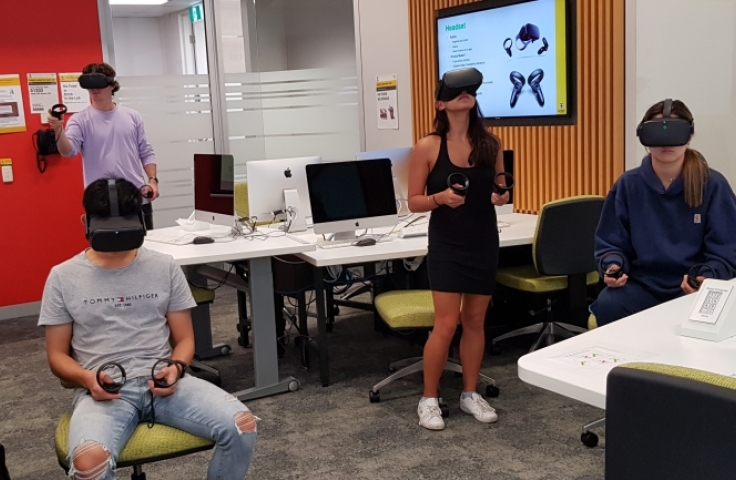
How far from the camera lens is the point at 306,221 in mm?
4832

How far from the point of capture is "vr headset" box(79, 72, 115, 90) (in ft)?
16.1

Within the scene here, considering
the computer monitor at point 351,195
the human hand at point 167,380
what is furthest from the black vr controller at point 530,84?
the human hand at point 167,380

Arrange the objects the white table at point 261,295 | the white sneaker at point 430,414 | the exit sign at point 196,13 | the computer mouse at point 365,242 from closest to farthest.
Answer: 1. the white sneaker at point 430,414
2. the white table at point 261,295
3. the computer mouse at point 365,242
4. the exit sign at point 196,13

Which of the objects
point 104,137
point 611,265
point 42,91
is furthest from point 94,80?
point 611,265

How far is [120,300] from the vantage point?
2557 mm

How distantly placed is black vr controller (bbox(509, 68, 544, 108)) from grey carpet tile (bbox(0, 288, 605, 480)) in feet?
5.26

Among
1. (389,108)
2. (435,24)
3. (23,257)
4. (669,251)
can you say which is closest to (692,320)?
(669,251)

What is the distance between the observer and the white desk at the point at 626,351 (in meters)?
1.81

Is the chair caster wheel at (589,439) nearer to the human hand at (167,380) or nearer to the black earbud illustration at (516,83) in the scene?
the human hand at (167,380)

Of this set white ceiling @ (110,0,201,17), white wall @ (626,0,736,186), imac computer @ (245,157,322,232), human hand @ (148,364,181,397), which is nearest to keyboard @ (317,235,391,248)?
imac computer @ (245,157,322,232)

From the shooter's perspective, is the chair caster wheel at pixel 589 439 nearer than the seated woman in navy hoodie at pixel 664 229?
No

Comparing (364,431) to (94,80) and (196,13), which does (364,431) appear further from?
(196,13)

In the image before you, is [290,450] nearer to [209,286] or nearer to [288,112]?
[209,286]

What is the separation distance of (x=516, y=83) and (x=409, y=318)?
81.7 inches
